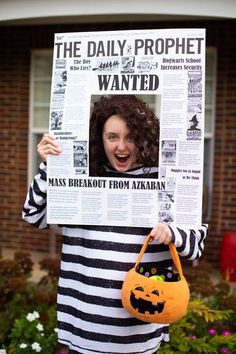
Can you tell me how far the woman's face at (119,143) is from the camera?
1.71 m

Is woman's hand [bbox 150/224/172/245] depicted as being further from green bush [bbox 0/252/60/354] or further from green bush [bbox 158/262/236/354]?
green bush [bbox 0/252/60/354]

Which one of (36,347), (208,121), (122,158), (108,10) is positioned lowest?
(36,347)

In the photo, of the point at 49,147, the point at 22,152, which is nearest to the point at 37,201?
the point at 49,147

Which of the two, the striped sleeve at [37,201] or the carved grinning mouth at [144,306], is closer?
the carved grinning mouth at [144,306]

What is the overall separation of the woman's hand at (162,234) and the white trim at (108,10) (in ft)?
10.0

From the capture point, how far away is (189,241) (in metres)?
1.66

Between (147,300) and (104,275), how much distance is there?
202 millimetres

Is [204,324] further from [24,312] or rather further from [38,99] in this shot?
[38,99]

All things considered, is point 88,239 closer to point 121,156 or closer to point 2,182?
point 121,156

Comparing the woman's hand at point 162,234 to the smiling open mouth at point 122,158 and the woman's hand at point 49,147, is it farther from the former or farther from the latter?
the woman's hand at point 49,147

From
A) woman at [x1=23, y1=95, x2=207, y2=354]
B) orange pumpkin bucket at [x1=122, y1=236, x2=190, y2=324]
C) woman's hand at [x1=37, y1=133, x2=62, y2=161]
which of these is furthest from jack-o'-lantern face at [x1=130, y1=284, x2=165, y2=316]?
woman's hand at [x1=37, y1=133, x2=62, y2=161]

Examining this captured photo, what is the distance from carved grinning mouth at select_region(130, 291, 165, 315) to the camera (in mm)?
1599

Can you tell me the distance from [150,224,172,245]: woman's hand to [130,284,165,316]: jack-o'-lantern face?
160mm

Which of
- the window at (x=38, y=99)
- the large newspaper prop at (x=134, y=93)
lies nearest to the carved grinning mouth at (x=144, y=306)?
the large newspaper prop at (x=134, y=93)
